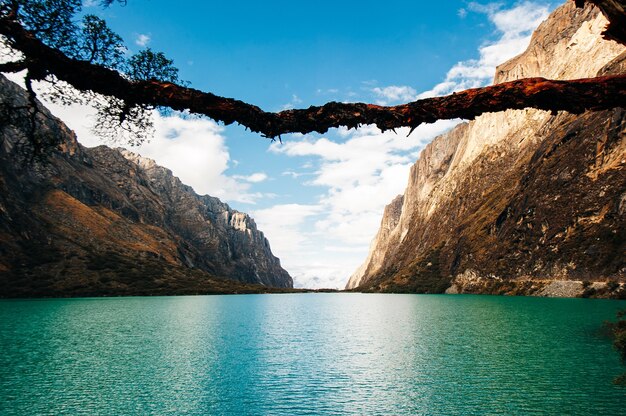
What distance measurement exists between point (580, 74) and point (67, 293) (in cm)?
27257

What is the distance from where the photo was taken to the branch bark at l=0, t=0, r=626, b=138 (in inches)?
275

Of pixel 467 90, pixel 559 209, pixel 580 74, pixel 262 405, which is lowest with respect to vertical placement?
pixel 262 405

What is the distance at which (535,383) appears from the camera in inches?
1288

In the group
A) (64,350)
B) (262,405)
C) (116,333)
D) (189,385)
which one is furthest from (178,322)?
(262,405)

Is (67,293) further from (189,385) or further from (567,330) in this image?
(567,330)

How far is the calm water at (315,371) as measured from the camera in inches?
1141

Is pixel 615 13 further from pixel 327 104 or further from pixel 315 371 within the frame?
pixel 315 371

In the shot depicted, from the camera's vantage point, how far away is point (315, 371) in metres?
40.3

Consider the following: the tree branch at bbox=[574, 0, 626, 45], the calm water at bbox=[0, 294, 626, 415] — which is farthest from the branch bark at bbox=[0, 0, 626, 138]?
the calm water at bbox=[0, 294, 626, 415]

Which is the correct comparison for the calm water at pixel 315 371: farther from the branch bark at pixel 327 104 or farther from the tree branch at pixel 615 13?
the tree branch at pixel 615 13

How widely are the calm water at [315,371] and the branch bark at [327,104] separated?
2545 cm

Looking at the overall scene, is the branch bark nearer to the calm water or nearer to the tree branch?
Result: the tree branch

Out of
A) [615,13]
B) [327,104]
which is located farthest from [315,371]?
[615,13]

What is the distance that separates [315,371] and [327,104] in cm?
3764
